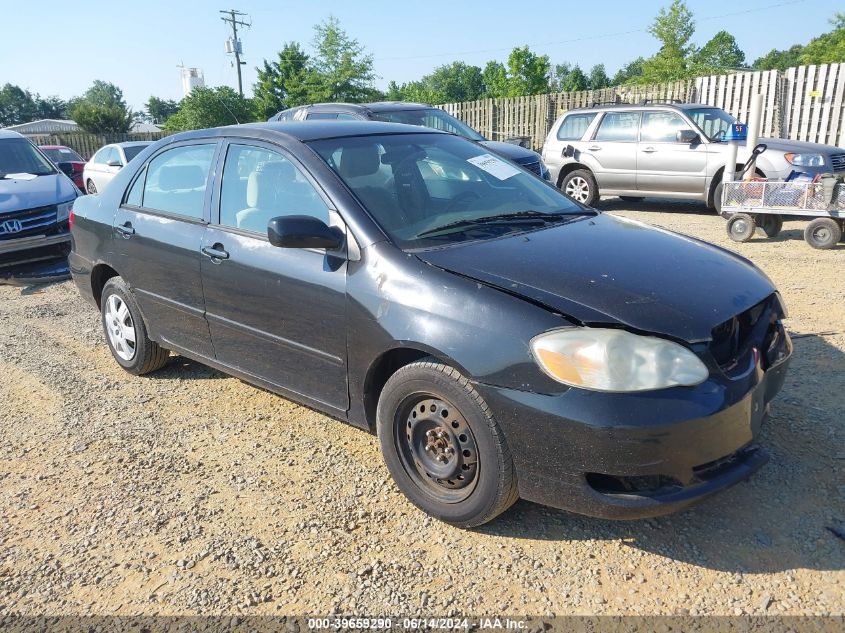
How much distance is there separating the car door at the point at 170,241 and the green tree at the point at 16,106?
117127mm

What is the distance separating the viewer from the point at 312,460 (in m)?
3.52

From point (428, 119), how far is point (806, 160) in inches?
215

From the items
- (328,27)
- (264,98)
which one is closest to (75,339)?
(328,27)

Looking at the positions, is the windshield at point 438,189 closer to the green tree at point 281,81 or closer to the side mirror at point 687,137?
the side mirror at point 687,137

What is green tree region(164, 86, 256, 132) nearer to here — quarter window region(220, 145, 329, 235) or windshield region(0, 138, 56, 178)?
windshield region(0, 138, 56, 178)

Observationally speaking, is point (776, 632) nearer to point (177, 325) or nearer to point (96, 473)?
point (96, 473)

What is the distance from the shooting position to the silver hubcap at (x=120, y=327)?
4693 millimetres

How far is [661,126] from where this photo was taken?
10.9 metres

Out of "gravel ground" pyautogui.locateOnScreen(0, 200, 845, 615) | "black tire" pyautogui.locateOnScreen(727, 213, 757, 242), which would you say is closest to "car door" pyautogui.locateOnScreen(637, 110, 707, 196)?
"black tire" pyautogui.locateOnScreen(727, 213, 757, 242)

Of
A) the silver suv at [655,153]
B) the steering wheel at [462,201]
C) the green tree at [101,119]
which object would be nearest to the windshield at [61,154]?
the silver suv at [655,153]

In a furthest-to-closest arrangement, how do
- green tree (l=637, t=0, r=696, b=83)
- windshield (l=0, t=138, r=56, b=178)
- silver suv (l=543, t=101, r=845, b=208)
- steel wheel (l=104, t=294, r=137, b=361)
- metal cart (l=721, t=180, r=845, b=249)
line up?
green tree (l=637, t=0, r=696, b=83) → silver suv (l=543, t=101, r=845, b=208) → windshield (l=0, t=138, r=56, b=178) → metal cart (l=721, t=180, r=845, b=249) → steel wheel (l=104, t=294, r=137, b=361)

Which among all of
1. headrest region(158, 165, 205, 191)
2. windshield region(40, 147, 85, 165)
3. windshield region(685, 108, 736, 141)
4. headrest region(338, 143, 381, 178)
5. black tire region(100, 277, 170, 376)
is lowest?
black tire region(100, 277, 170, 376)

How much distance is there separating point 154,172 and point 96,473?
205 cm

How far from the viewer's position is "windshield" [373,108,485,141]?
10234 millimetres
